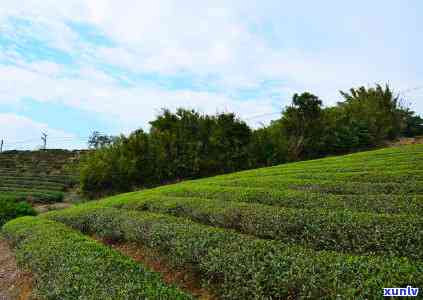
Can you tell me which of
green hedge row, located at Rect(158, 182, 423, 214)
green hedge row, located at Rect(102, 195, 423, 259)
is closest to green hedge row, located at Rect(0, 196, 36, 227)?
green hedge row, located at Rect(158, 182, 423, 214)

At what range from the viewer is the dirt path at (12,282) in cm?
639

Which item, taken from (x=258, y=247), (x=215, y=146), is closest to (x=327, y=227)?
(x=258, y=247)

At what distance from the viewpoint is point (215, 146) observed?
2314 centimetres

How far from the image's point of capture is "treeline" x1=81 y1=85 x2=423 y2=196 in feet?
74.6

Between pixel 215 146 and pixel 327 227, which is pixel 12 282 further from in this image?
pixel 215 146

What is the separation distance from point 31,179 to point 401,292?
33.9m

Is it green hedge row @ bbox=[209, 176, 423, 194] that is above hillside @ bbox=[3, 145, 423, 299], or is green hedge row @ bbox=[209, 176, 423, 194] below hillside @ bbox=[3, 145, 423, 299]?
above

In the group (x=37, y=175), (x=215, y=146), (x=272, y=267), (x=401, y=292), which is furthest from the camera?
(x=37, y=175)

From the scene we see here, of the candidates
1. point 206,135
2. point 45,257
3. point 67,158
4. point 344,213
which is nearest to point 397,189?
point 344,213

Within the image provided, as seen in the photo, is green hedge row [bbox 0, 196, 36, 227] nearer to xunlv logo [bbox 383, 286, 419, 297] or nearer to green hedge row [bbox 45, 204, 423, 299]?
green hedge row [bbox 45, 204, 423, 299]

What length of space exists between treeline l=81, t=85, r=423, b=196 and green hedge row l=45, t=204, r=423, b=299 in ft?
52.0

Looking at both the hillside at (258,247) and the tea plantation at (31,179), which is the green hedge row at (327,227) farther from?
the tea plantation at (31,179)

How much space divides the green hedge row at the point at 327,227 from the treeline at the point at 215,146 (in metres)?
14.9

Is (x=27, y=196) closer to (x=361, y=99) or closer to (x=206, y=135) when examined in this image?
(x=206, y=135)
